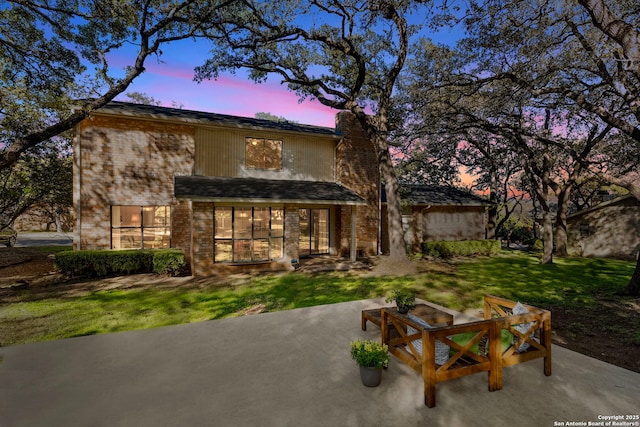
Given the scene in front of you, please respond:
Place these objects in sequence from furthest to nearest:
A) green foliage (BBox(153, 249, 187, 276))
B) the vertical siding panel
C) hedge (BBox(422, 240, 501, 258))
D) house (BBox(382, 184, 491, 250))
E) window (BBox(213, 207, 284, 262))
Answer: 1. house (BBox(382, 184, 491, 250))
2. hedge (BBox(422, 240, 501, 258))
3. the vertical siding panel
4. window (BBox(213, 207, 284, 262))
5. green foliage (BBox(153, 249, 187, 276))

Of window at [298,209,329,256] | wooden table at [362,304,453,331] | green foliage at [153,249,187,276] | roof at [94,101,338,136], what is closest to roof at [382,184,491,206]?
window at [298,209,329,256]

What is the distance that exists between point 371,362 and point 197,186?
10921 mm

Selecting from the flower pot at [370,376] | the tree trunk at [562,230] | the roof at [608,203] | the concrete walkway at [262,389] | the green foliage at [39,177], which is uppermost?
the green foliage at [39,177]

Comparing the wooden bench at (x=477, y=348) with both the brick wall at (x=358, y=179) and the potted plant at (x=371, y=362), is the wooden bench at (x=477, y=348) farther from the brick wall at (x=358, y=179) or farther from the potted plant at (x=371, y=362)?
the brick wall at (x=358, y=179)

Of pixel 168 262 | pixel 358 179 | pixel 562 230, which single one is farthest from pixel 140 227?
pixel 562 230

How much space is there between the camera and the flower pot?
412 cm

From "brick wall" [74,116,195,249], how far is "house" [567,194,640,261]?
23.9m

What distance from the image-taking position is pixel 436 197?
67.1 feet

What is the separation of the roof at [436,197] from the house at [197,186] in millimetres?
4928

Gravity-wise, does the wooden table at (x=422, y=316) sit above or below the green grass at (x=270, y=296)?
above

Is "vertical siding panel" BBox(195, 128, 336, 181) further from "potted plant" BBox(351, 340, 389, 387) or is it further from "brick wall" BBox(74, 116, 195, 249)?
"potted plant" BBox(351, 340, 389, 387)

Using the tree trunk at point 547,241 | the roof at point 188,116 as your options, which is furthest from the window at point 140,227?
the tree trunk at point 547,241

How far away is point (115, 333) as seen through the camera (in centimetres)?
626

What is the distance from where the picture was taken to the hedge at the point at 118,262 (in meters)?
11.2
